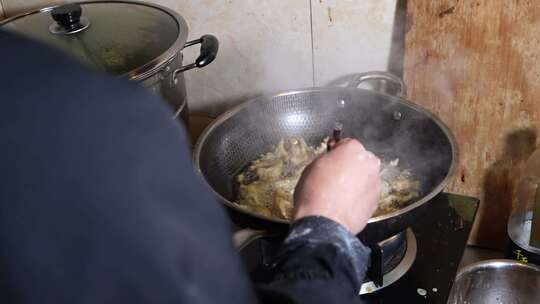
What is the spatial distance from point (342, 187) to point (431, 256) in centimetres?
48

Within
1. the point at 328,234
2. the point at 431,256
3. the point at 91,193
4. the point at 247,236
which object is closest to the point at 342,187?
the point at 328,234

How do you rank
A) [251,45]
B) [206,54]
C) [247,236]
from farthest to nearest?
[251,45] → [206,54] → [247,236]

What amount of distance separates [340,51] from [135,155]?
100 cm

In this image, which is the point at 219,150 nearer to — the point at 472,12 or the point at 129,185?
the point at 472,12

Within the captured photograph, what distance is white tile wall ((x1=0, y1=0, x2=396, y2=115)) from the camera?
1279 millimetres

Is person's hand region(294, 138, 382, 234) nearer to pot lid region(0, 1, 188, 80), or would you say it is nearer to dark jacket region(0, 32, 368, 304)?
dark jacket region(0, 32, 368, 304)

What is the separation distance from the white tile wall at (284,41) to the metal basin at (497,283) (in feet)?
1.56

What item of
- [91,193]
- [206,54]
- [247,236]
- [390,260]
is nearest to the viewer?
[91,193]

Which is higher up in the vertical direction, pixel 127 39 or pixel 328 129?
pixel 127 39

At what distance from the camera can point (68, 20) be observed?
1.19 metres

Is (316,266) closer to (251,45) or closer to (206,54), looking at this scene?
(206,54)

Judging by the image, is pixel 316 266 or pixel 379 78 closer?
pixel 316 266

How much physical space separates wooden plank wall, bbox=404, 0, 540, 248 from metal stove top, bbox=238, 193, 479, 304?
12 centimetres

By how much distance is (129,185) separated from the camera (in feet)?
1.25
